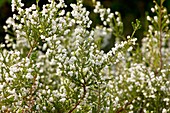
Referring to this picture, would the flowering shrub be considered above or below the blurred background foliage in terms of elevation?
below

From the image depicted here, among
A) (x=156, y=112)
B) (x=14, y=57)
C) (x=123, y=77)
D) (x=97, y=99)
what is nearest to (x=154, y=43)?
(x=123, y=77)

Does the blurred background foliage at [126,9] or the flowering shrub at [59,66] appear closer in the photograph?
the flowering shrub at [59,66]

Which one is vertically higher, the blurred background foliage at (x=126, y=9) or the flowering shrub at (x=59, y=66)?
the blurred background foliage at (x=126, y=9)

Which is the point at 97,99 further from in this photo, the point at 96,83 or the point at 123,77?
the point at 123,77

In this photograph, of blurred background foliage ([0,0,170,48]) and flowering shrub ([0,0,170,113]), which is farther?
blurred background foliage ([0,0,170,48])

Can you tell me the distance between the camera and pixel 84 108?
1.64 metres

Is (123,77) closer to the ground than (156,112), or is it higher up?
higher up

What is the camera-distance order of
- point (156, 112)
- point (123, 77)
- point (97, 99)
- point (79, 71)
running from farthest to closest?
point (123, 77) < point (156, 112) < point (97, 99) < point (79, 71)

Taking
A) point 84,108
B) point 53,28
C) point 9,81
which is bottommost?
point 84,108

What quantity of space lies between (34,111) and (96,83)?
26cm

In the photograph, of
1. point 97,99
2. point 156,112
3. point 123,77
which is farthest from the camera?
point 123,77

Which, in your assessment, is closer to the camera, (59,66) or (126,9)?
(59,66)

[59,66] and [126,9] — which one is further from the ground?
[126,9]

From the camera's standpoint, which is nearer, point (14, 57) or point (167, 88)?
point (14, 57)
